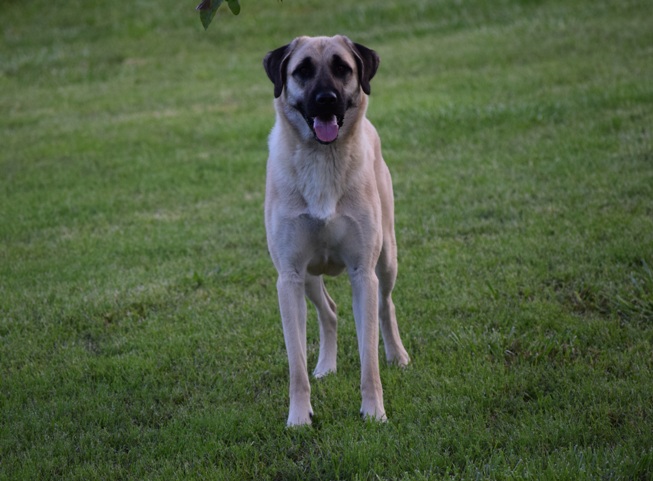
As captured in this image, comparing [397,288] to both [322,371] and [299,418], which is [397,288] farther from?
[299,418]

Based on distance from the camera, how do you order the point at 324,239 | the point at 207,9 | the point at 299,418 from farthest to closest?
the point at 324,239, the point at 299,418, the point at 207,9

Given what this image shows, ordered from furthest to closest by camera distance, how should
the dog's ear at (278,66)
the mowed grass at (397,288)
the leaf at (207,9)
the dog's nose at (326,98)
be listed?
the dog's ear at (278,66) < the dog's nose at (326,98) < the mowed grass at (397,288) < the leaf at (207,9)

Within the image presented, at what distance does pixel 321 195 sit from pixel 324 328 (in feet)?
3.56

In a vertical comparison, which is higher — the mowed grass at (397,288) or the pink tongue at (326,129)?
the pink tongue at (326,129)

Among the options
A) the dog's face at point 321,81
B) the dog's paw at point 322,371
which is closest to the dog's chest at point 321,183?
the dog's face at point 321,81

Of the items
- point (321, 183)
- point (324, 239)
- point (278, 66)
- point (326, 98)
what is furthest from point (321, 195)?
point (278, 66)

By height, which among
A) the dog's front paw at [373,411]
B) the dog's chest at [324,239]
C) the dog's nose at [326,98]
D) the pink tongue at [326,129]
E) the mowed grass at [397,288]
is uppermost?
the dog's nose at [326,98]

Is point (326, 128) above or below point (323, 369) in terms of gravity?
above

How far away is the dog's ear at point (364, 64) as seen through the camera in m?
4.50

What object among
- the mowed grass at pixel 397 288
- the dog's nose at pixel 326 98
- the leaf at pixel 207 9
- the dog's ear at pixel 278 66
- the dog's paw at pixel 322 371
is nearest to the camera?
the leaf at pixel 207 9

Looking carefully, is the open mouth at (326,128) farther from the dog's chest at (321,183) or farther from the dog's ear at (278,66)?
the dog's ear at (278,66)

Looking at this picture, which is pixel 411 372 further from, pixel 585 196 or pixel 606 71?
pixel 606 71

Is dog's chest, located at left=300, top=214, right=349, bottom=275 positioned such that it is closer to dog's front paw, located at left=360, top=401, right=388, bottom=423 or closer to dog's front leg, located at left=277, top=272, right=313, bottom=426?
dog's front leg, located at left=277, top=272, right=313, bottom=426

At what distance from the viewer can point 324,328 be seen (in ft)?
16.8
